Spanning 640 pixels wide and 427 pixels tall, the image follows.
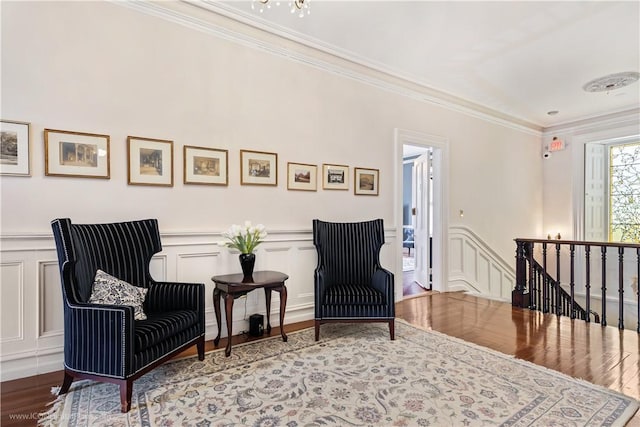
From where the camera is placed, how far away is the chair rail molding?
5.59 m

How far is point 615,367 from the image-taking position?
277 cm

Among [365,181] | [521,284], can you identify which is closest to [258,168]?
[365,181]

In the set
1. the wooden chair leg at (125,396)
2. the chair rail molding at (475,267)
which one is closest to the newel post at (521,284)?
the chair rail molding at (475,267)

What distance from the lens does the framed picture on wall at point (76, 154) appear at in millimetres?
2662

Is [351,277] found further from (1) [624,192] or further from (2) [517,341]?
(1) [624,192]

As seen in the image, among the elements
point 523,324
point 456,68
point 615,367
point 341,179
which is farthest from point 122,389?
point 456,68

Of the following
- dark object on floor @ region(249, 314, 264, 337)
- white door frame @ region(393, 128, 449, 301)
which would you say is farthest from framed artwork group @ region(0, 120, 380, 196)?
white door frame @ region(393, 128, 449, 301)

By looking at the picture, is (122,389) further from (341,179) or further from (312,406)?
(341,179)

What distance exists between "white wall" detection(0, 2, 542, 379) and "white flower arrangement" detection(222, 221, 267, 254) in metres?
0.29

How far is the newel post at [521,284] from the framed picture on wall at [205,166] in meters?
3.96

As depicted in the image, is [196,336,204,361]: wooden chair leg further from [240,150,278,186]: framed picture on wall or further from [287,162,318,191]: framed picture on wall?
[287,162,318,191]: framed picture on wall

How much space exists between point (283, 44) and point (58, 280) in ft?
10.2

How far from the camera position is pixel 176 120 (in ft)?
10.5

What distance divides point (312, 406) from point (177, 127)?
2.60 m
